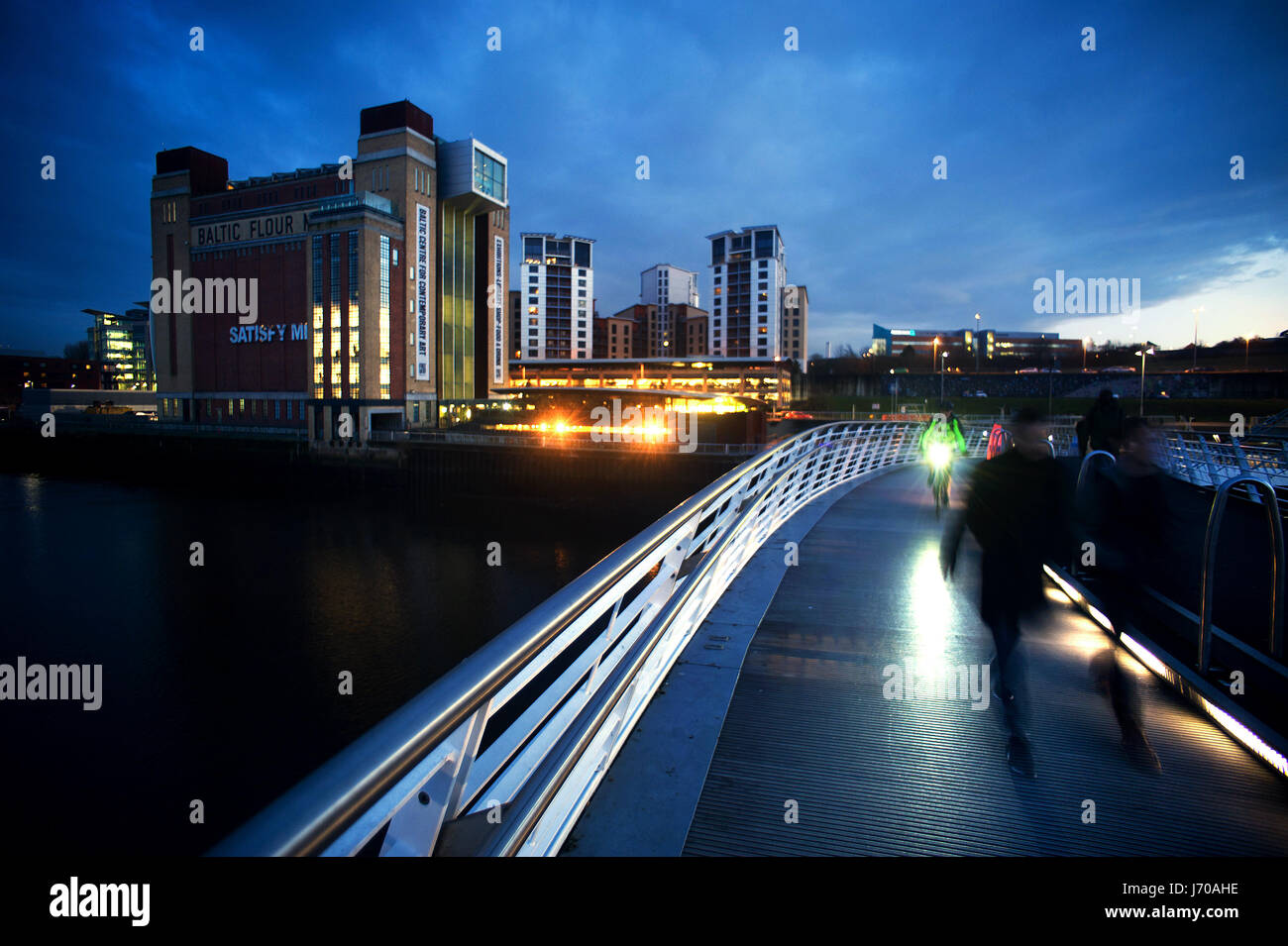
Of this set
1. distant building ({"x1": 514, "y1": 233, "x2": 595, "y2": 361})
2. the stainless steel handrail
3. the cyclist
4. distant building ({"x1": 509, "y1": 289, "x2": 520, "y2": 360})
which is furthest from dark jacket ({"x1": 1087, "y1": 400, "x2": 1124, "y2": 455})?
distant building ({"x1": 509, "y1": 289, "x2": 520, "y2": 360})

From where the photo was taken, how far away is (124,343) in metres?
121

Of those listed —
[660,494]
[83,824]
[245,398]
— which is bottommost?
[83,824]

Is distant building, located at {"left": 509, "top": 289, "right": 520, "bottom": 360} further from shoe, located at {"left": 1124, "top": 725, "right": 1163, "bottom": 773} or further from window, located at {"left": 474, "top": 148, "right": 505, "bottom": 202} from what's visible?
shoe, located at {"left": 1124, "top": 725, "right": 1163, "bottom": 773}

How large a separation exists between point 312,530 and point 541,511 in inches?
393

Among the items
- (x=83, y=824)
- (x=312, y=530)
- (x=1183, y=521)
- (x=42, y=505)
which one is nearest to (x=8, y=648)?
(x=83, y=824)

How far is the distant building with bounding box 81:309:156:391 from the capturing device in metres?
120

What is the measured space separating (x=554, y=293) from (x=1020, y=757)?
101044 millimetres

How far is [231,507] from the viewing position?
3447 centimetres

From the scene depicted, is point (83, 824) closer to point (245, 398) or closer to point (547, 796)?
point (547, 796)

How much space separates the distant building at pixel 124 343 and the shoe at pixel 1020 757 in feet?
483

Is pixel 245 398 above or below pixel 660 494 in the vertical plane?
above

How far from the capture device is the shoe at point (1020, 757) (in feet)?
9.01

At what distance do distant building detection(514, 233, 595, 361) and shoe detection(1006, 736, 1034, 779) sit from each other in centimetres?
9788

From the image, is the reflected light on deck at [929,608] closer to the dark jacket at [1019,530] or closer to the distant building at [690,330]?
the dark jacket at [1019,530]
